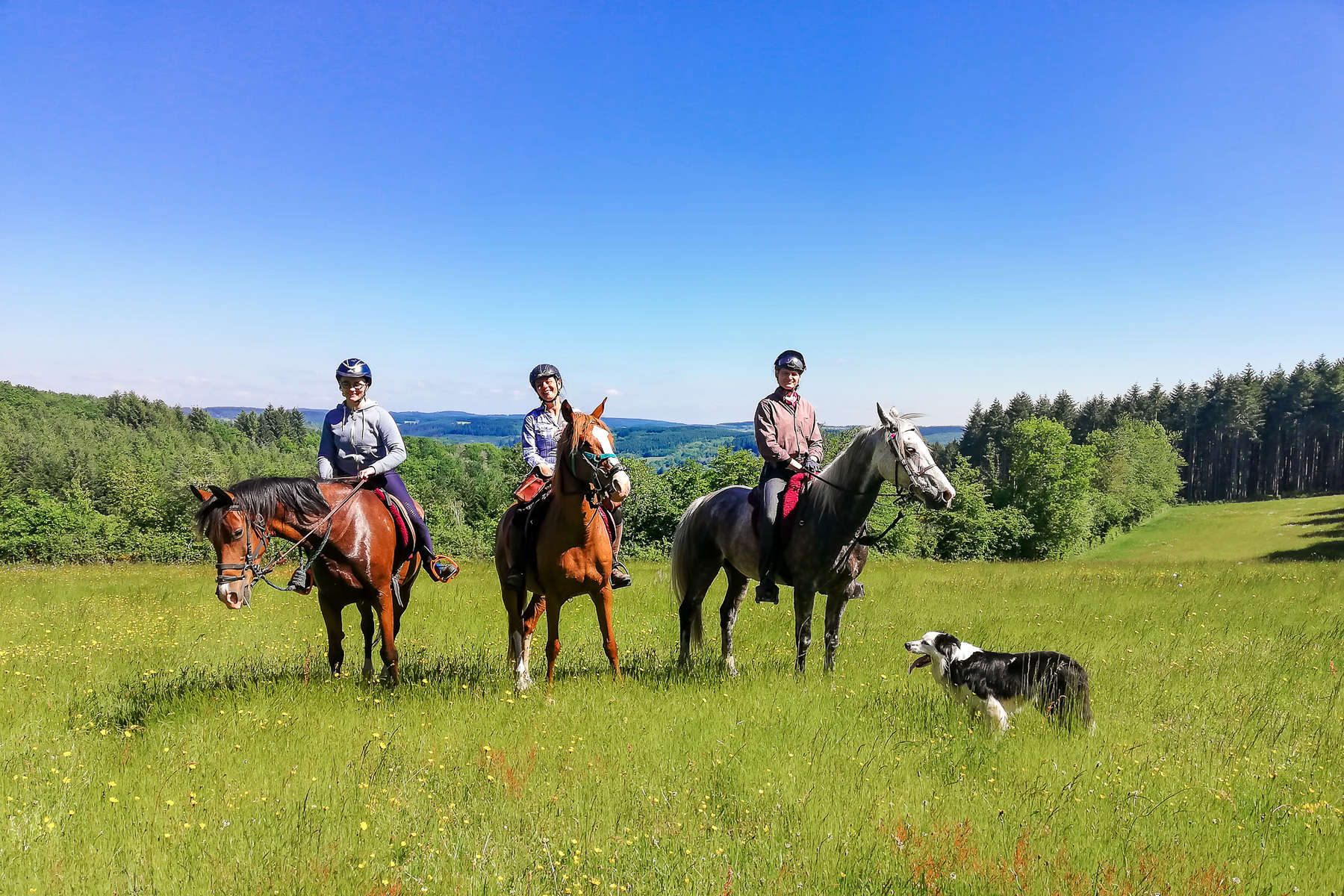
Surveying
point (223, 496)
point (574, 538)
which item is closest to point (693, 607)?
point (574, 538)

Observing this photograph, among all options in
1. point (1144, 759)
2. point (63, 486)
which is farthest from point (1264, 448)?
point (63, 486)

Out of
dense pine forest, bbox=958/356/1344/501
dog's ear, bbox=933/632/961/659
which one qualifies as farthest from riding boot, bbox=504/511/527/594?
dense pine forest, bbox=958/356/1344/501

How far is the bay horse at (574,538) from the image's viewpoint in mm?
6168

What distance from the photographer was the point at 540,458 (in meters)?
7.78

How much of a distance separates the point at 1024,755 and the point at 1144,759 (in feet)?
3.20

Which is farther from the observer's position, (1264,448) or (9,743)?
(1264,448)

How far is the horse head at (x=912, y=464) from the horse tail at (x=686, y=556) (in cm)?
316

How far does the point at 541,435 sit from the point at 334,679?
3.44 meters

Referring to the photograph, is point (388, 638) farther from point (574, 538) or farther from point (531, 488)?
point (574, 538)

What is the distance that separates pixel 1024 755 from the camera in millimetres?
5164

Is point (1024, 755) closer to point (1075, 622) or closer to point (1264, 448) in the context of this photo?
point (1075, 622)

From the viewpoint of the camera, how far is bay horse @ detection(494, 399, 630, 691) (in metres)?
6.17

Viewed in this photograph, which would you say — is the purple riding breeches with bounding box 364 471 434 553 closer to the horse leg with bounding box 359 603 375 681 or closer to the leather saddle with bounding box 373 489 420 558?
the leather saddle with bounding box 373 489 420 558

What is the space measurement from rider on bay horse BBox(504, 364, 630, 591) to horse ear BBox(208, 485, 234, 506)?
2661 millimetres
